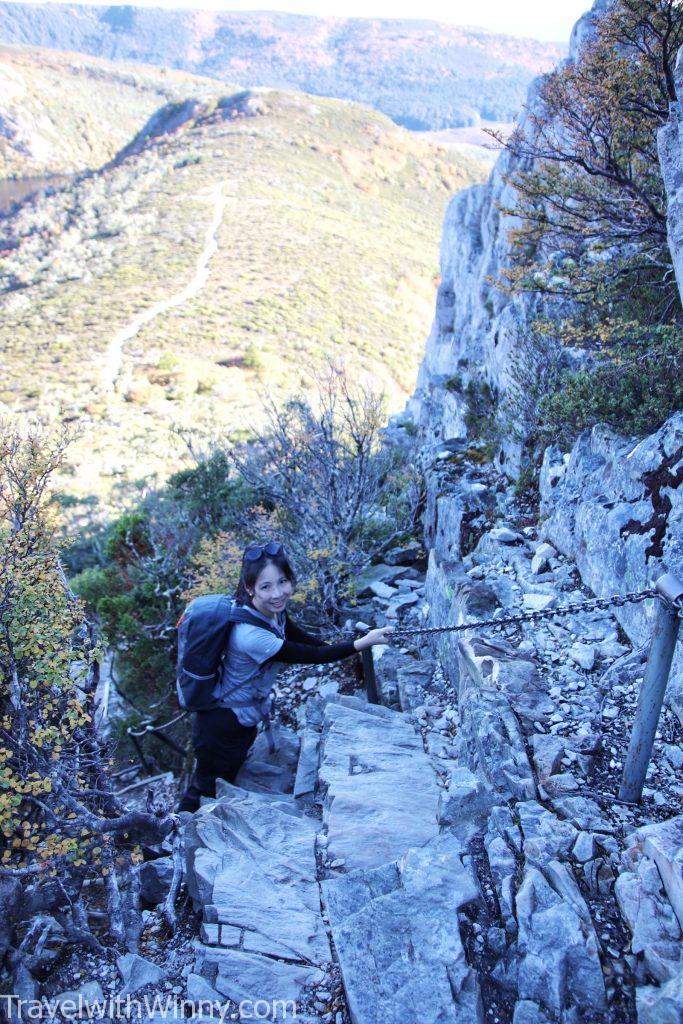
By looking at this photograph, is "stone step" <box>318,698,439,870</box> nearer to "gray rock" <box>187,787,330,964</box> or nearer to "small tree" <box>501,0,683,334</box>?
"gray rock" <box>187,787,330,964</box>

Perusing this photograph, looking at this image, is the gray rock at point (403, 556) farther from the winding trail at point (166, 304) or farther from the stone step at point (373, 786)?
the winding trail at point (166, 304)

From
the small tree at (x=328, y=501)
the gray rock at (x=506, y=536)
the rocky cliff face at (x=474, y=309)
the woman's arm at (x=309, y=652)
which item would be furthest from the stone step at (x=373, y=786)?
the rocky cliff face at (x=474, y=309)

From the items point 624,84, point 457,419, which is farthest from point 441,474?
point 624,84

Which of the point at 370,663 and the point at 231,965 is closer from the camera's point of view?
the point at 231,965

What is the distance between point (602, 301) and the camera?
6.68m

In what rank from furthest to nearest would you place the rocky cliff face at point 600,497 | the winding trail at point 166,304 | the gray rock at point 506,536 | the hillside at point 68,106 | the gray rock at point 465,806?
the hillside at point 68,106 < the winding trail at point 166,304 < the gray rock at point 506,536 < the rocky cliff face at point 600,497 < the gray rock at point 465,806

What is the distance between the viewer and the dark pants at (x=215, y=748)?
397cm

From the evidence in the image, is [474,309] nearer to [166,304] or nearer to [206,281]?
[166,304]

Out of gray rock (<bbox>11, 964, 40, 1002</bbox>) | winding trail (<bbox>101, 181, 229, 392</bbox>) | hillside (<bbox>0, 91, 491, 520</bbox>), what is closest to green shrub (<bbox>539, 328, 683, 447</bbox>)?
gray rock (<bbox>11, 964, 40, 1002</bbox>)

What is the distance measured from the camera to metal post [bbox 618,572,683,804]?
262 centimetres

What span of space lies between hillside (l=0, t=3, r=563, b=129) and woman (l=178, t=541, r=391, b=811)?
14044cm

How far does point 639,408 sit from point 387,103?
15565 centimetres

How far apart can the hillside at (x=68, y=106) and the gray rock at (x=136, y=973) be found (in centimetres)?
8730

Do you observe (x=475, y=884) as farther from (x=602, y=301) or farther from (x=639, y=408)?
(x=602, y=301)
